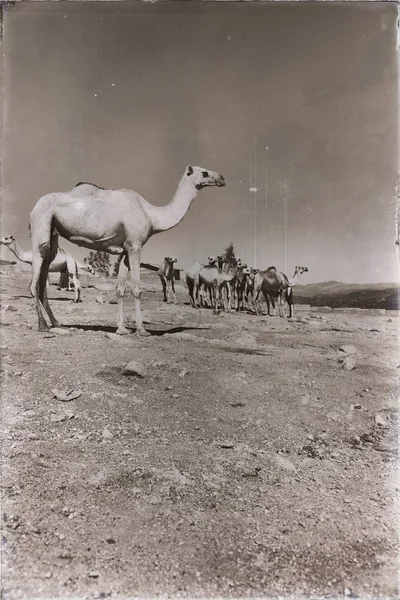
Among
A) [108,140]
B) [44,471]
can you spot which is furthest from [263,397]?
[108,140]

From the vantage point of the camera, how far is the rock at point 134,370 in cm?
367

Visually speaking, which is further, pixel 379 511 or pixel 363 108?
pixel 363 108

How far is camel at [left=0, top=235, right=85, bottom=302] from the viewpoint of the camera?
4002 mm

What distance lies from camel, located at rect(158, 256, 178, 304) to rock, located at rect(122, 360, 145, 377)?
1.09 metres

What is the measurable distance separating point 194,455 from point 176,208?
7.68 feet

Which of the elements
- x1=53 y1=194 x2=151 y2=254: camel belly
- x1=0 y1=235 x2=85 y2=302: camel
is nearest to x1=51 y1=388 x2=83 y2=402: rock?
x1=0 y1=235 x2=85 y2=302: camel

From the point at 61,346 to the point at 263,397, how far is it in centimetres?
189

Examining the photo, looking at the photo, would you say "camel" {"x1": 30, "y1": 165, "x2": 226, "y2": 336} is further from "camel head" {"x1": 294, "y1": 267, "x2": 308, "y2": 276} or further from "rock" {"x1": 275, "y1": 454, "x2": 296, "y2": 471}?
"rock" {"x1": 275, "y1": 454, "x2": 296, "y2": 471}

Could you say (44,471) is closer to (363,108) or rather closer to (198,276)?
(198,276)

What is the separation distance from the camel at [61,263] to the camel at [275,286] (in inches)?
73.9

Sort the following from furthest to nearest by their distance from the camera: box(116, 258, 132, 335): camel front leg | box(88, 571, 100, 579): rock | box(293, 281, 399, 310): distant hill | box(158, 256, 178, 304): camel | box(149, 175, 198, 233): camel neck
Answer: box(293, 281, 399, 310): distant hill < box(158, 256, 178, 304): camel < box(149, 175, 198, 233): camel neck < box(116, 258, 132, 335): camel front leg < box(88, 571, 100, 579): rock

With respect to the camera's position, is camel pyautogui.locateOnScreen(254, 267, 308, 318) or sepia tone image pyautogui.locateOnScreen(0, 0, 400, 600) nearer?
sepia tone image pyautogui.locateOnScreen(0, 0, 400, 600)

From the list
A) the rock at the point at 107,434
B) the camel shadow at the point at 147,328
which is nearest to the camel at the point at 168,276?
the camel shadow at the point at 147,328

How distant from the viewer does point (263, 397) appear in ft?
12.1
